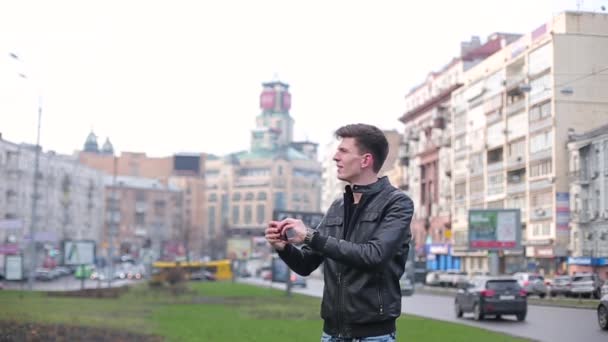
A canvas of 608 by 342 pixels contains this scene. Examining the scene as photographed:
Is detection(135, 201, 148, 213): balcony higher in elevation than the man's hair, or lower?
higher

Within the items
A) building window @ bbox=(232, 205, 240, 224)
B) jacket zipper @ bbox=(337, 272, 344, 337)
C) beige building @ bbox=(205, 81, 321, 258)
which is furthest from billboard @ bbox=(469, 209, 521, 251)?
building window @ bbox=(232, 205, 240, 224)

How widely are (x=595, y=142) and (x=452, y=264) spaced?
7384 cm

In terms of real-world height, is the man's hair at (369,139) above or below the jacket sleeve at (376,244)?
above

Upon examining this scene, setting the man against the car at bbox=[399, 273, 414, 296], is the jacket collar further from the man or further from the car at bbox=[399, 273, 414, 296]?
the car at bbox=[399, 273, 414, 296]

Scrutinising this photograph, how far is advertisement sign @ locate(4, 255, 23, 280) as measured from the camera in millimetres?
56062

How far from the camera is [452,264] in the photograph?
8750cm

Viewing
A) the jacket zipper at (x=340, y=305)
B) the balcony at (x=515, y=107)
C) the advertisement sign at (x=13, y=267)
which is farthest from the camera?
the advertisement sign at (x=13, y=267)

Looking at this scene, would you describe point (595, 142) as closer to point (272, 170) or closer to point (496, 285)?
point (496, 285)

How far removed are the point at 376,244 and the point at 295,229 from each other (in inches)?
17.3

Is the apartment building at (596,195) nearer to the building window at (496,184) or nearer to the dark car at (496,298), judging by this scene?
the dark car at (496,298)

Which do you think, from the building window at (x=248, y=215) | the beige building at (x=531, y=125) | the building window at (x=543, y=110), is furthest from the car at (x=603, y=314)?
the building window at (x=248, y=215)

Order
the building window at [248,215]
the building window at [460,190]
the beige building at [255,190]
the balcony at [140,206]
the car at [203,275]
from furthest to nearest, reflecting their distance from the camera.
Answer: the building window at [248,215]
the beige building at [255,190]
the balcony at [140,206]
the car at [203,275]
the building window at [460,190]

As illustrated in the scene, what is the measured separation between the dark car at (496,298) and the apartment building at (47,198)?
583 inches

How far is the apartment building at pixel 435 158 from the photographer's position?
86.9m
